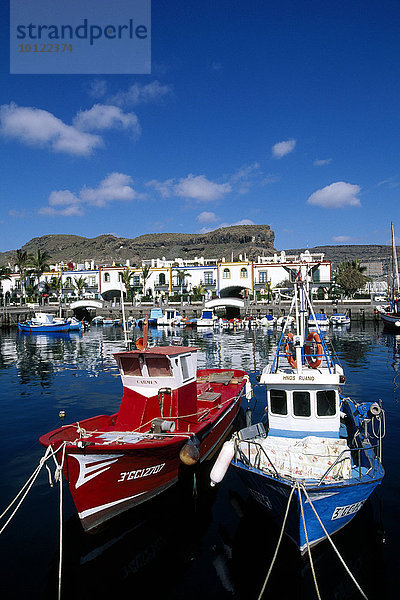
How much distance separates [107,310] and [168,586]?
290 feet

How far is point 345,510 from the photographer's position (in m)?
10.5

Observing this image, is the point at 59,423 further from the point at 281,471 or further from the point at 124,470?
the point at 281,471

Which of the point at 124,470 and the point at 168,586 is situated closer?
the point at 168,586

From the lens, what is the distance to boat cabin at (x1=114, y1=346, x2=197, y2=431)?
14250mm

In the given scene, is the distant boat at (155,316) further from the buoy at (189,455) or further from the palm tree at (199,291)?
the buoy at (189,455)

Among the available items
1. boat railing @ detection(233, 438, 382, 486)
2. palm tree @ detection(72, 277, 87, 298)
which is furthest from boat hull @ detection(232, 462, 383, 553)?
palm tree @ detection(72, 277, 87, 298)

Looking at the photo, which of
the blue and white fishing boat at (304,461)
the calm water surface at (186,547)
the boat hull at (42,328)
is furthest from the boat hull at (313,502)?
the boat hull at (42,328)

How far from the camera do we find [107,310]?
95.1 m

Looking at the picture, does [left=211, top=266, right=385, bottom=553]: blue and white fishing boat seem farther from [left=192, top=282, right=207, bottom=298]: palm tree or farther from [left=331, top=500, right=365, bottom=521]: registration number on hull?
[left=192, top=282, right=207, bottom=298]: palm tree

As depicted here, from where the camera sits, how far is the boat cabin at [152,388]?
14.2 m

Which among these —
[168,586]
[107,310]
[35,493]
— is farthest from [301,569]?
[107,310]

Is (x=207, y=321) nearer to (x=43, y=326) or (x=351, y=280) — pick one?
(x=43, y=326)

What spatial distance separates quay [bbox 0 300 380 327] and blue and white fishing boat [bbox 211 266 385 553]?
6937 centimetres

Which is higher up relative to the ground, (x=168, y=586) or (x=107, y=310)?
(x=107, y=310)
